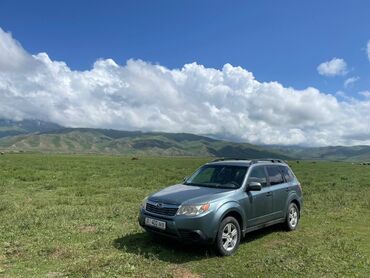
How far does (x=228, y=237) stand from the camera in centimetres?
1044

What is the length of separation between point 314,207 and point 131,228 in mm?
10193

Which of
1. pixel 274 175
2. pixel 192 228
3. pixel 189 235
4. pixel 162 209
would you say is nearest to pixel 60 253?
pixel 162 209

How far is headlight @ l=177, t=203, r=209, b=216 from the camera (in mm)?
9797

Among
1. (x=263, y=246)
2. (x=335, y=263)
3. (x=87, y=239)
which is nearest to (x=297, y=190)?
(x=263, y=246)

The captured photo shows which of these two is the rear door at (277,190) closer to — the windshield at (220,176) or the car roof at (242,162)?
the car roof at (242,162)

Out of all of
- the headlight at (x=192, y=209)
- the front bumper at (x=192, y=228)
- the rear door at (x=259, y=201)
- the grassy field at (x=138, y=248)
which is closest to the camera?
the grassy field at (x=138, y=248)

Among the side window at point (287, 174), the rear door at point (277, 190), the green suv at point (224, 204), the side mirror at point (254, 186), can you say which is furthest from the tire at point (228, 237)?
the side window at point (287, 174)

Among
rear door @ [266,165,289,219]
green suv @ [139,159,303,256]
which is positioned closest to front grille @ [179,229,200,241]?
green suv @ [139,159,303,256]

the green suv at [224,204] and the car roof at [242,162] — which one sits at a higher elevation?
the car roof at [242,162]

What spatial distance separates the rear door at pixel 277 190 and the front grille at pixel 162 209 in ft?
12.8

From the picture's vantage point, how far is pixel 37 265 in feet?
30.0

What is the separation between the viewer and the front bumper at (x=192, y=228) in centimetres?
966

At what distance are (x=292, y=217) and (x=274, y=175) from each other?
1815 millimetres

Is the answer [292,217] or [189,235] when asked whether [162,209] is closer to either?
[189,235]
